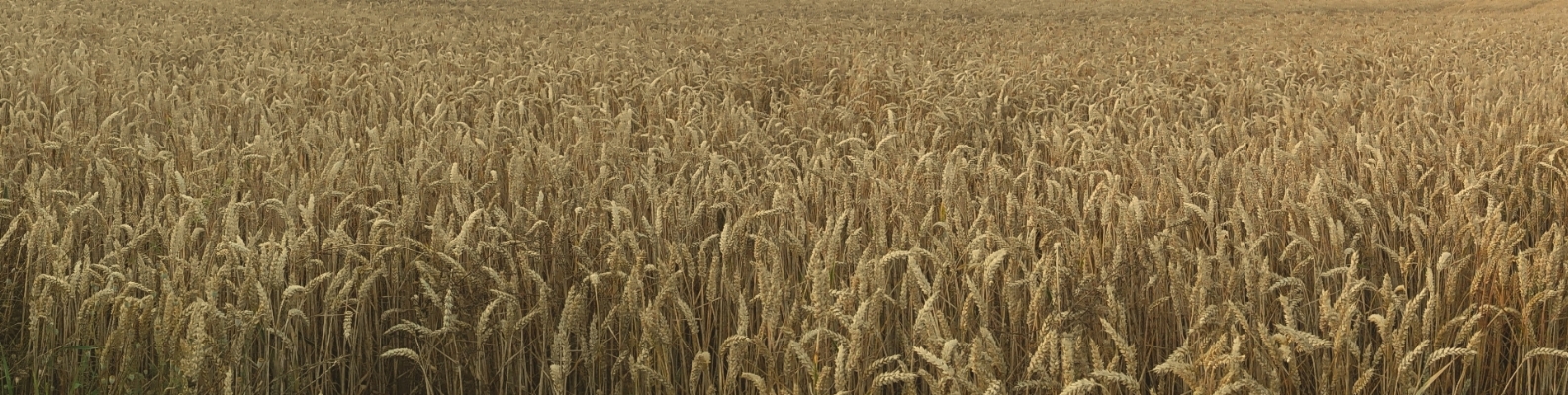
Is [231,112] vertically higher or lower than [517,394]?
higher

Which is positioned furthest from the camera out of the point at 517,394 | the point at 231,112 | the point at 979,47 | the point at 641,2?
the point at 641,2

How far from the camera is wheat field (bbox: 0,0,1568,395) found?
1951 millimetres

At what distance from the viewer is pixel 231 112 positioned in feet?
16.0

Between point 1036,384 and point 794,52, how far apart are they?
7.29 meters

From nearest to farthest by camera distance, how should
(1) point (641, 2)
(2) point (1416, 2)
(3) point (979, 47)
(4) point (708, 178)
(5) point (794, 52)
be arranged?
(4) point (708, 178) < (5) point (794, 52) < (3) point (979, 47) < (1) point (641, 2) < (2) point (1416, 2)

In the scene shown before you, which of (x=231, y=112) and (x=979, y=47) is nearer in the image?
(x=231, y=112)

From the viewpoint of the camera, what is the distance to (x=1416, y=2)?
26.3 m

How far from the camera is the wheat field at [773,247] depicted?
6.40 feet

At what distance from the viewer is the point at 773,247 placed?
7.02ft

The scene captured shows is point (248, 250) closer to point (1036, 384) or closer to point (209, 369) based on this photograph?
point (209, 369)

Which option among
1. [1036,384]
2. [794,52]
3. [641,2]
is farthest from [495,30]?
[1036,384]

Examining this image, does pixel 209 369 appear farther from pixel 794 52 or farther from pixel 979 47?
pixel 979 47

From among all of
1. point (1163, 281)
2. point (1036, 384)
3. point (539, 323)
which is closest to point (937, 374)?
point (1036, 384)

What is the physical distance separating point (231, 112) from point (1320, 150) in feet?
13.4
